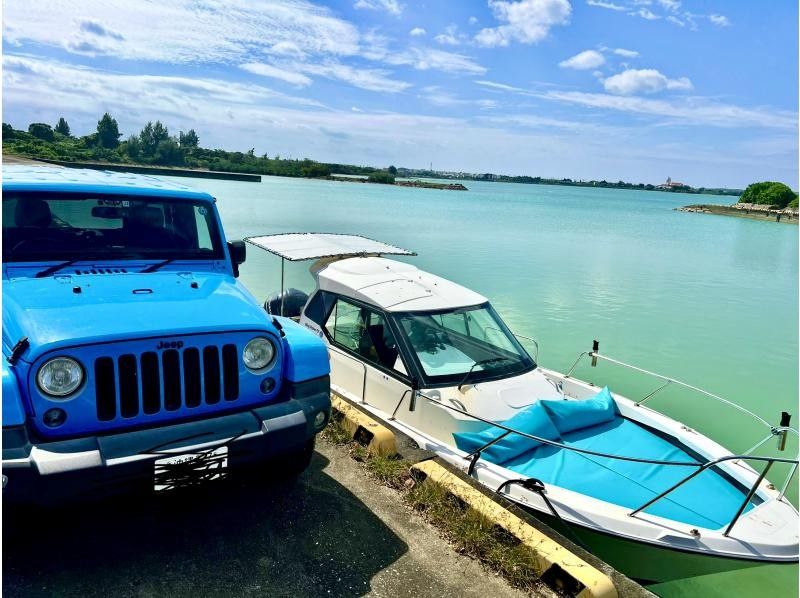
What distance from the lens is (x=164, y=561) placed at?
11.5 feet

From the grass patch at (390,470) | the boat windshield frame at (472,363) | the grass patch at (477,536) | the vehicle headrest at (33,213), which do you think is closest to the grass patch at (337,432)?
the grass patch at (390,470)

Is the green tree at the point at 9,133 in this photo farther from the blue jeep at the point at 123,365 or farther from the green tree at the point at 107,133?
the blue jeep at the point at 123,365

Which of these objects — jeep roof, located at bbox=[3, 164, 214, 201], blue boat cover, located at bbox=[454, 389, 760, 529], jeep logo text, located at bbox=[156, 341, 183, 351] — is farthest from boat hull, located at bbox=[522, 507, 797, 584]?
jeep roof, located at bbox=[3, 164, 214, 201]

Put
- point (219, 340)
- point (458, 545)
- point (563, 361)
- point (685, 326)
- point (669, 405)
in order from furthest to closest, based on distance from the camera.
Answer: point (685, 326)
point (563, 361)
point (669, 405)
point (458, 545)
point (219, 340)

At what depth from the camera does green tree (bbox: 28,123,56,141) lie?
A: 106000 mm

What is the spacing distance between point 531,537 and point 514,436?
74.9 inches

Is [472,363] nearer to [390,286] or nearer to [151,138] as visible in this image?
[390,286]

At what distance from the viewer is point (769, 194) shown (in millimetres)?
112312

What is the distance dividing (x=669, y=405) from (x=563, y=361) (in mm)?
3103

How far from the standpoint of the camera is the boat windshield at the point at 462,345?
6.44 meters

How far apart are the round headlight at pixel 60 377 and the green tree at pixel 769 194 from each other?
408 ft

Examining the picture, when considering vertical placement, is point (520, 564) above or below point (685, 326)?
above

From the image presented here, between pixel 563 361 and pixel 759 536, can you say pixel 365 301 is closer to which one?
pixel 759 536

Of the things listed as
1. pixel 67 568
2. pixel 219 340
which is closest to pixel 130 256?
pixel 219 340
